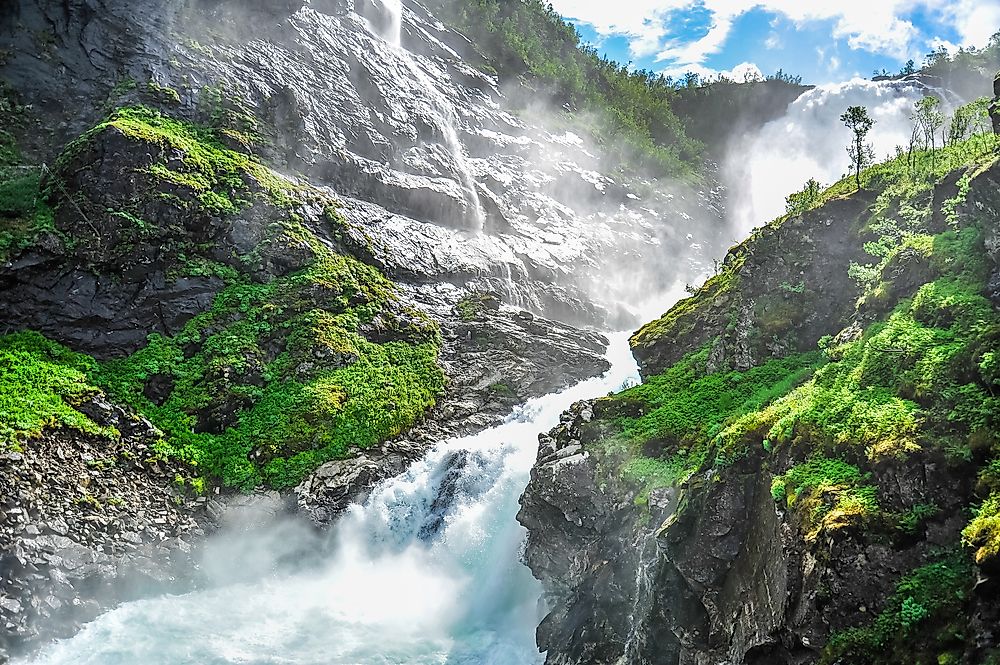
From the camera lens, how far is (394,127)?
3600 centimetres

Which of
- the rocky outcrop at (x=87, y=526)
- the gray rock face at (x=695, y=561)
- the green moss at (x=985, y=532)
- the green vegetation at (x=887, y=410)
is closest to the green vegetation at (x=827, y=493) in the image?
the green vegetation at (x=887, y=410)

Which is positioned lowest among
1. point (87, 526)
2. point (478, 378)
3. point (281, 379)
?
point (87, 526)

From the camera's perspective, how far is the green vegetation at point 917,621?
5.71 meters

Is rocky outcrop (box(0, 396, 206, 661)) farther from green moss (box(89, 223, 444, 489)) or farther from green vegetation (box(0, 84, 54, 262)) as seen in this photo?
green vegetation (box(0, 84, 54, 262))

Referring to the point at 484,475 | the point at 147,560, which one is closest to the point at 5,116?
the point at 147,560

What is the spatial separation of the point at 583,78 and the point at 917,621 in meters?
60.3

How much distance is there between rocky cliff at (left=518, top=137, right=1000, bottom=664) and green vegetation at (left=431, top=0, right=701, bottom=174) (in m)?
40.3

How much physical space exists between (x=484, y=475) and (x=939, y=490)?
14.4 m

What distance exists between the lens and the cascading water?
3597 cm

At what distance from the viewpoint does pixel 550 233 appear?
39.3 meters

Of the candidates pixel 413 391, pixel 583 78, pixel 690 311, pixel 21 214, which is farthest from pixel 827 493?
pixel 583 78

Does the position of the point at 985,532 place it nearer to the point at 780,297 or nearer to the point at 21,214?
the point at 780,297

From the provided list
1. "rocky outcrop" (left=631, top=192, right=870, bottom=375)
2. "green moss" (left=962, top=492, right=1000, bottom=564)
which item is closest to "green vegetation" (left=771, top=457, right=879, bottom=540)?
"green moss" (left=962, top=492, right=1000, bottom=564)

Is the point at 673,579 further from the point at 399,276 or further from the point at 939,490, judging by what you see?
the point at 399,276
